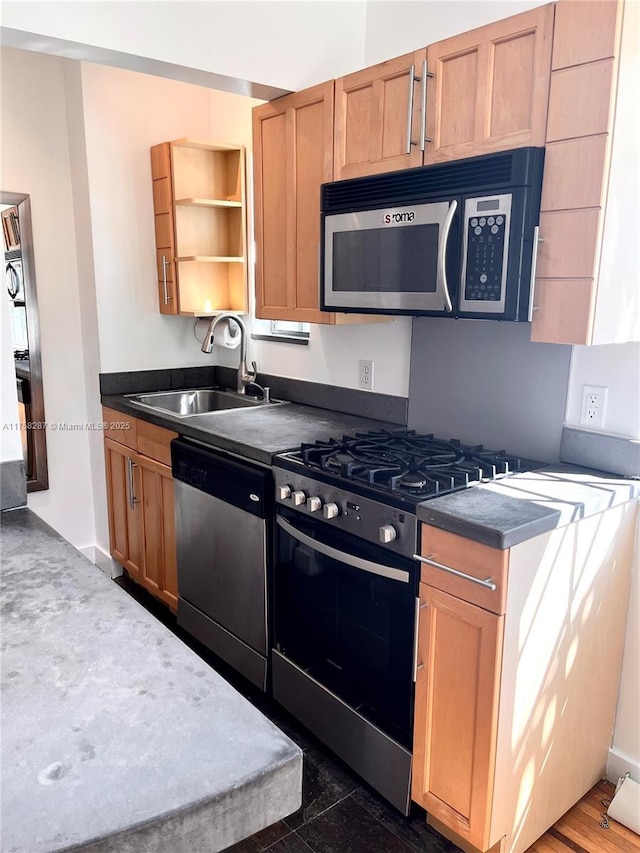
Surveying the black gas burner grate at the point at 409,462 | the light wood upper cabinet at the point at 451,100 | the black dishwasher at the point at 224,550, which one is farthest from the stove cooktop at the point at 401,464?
the light wood upper cabinet at the point at 451,100

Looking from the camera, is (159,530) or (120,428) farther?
(120,428)

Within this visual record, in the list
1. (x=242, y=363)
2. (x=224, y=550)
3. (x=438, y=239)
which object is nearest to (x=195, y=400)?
(x=242, y=363)

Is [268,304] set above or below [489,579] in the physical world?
above

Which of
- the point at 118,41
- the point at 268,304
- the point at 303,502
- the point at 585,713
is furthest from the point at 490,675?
the point at 118,41

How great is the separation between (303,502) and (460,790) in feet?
2.99

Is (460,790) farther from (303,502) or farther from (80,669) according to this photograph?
(80,669)

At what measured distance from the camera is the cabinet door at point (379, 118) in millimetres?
1998

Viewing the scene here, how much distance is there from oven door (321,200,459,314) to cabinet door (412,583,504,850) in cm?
89

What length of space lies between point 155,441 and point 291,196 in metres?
1.23

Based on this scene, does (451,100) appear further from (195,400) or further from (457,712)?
(195,400)

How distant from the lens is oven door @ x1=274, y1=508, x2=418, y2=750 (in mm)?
1802

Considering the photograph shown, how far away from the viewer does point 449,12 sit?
7.41ft

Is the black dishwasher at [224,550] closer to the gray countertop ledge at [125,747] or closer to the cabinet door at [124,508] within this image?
the cabinet door at [124,508]

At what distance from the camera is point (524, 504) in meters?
1.67
